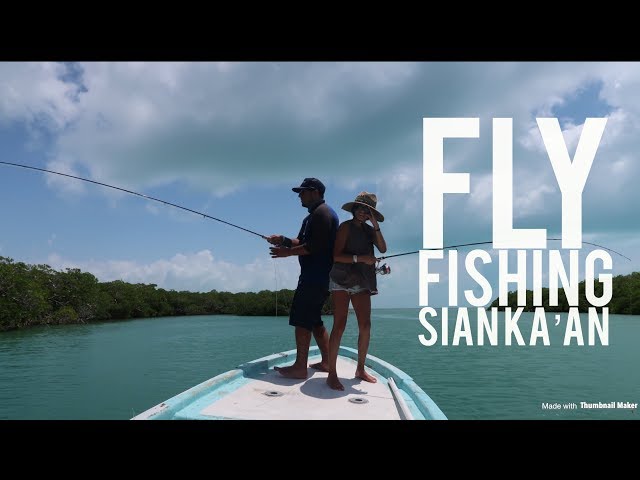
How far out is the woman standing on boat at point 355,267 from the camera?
4.21 metres

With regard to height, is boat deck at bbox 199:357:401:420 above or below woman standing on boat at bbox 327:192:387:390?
below

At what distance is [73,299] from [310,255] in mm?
42747

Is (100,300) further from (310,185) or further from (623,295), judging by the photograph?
(623,295)

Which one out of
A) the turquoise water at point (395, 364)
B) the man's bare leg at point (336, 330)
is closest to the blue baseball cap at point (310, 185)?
the man's bare leg at point (336, 330)

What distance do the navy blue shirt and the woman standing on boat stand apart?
0.17m

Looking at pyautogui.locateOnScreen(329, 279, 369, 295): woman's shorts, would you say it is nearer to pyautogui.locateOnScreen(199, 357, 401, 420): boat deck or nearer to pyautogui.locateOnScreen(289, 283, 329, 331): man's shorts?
pyautogui.locateOnScreen(289, 283, 329, 331): man's shorts

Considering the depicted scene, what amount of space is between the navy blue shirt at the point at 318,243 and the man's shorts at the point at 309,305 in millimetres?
71

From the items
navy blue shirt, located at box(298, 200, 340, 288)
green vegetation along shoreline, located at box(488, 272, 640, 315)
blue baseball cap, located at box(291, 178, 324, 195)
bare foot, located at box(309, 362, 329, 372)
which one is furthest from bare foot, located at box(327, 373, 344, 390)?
green vegetation along shoreline, located at box(488, 272, 640, 315)

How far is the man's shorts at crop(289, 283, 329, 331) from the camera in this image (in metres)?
4.51

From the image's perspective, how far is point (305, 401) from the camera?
3838 millimetres

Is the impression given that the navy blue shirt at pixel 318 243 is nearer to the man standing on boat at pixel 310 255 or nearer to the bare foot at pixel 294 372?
the man standing on boat at pixel 310 255

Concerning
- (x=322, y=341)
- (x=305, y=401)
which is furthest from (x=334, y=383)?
(x=322, y=341)

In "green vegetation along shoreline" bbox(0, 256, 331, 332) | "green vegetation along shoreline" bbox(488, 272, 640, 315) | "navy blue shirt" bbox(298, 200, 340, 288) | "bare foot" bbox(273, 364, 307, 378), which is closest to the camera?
"navy blue shirt" bbox(298, 200, 340, 288)
